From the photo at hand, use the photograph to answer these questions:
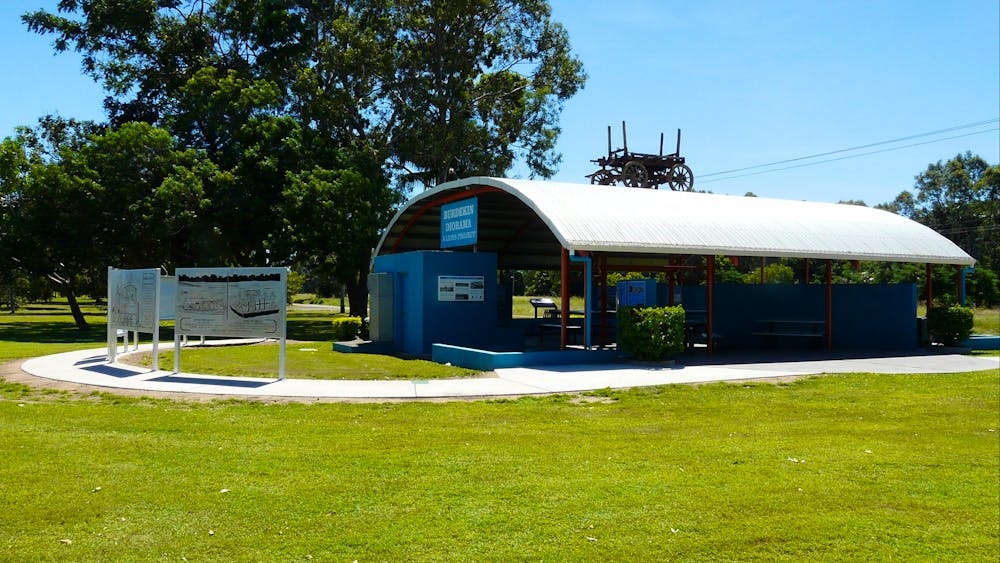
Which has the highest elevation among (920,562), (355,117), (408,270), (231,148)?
(355,117)

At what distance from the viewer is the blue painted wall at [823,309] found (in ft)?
73.6

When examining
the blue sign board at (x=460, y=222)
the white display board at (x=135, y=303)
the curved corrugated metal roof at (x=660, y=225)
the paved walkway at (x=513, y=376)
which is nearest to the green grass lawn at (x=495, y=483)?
the paved walkway at (x=513, y=376)

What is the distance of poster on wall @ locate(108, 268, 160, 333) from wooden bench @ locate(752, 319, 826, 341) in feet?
51.1

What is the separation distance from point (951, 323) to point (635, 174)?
1981 centimetres

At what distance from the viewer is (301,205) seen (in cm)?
3058

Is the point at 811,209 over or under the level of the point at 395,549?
over

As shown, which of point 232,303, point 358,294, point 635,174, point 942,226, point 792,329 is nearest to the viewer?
point 232,303

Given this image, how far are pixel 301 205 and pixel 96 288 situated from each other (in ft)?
89.4

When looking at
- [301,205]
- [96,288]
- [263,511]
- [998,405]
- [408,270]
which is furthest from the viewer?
[96,288]

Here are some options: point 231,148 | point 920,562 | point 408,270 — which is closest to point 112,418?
point 920,562

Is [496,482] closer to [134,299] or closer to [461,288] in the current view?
[134,299]

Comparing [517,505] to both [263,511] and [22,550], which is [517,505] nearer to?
[263,511]

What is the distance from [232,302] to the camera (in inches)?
576

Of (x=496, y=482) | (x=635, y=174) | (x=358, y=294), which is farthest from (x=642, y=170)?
(x=496, y=482)
